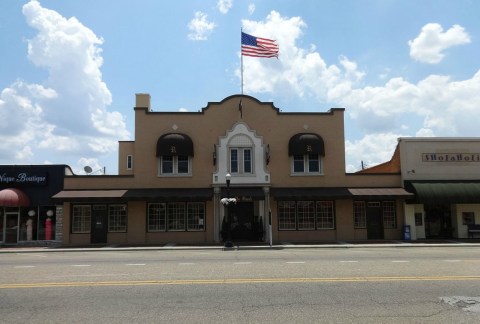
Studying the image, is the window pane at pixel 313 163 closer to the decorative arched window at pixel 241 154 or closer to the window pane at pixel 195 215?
the decorative arched window at pixel 241 154

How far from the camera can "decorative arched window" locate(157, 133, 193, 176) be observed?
90.5 feet

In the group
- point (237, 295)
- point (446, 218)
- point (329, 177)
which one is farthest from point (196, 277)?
point (446, 218)

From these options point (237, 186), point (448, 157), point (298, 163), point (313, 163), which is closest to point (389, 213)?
point (448, 157)

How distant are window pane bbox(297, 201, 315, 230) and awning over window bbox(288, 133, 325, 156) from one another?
3259mm

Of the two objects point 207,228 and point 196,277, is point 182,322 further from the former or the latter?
point 207,228

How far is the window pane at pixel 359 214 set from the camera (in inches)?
1108

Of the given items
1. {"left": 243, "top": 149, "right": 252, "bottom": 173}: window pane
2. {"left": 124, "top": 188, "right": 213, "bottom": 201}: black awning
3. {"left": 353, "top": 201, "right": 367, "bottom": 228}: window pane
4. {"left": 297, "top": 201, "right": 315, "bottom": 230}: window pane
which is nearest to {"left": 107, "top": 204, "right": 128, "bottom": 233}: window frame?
{"left": 124, "top": 188, "right": 213, "bottom": 201}: black awning

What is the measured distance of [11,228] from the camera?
2822 cm

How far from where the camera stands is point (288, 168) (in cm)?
2820

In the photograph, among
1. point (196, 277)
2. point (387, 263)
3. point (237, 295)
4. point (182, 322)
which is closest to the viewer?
point (182, 322)

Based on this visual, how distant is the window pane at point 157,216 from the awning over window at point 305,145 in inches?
350

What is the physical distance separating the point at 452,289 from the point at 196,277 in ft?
20.3

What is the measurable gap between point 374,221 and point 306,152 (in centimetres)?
626

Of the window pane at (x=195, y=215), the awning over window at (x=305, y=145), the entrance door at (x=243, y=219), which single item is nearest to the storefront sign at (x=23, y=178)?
the window pane at (x=195, y=215)
